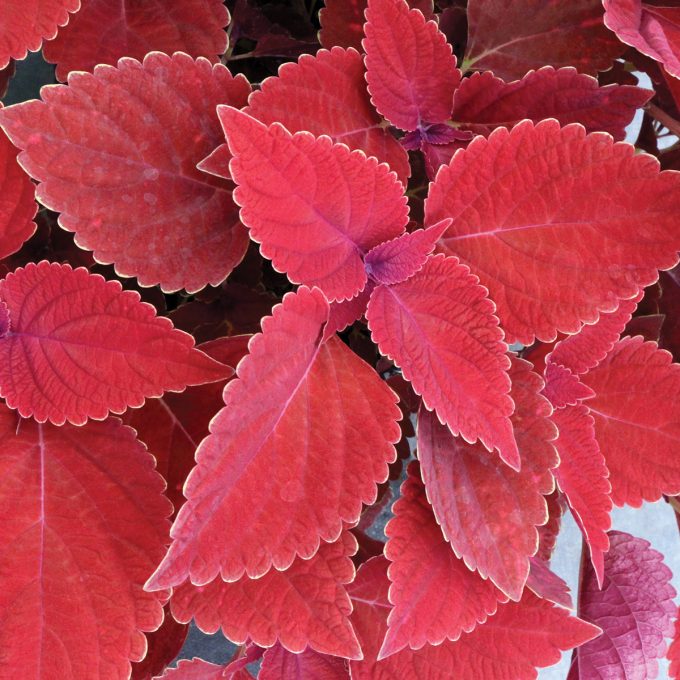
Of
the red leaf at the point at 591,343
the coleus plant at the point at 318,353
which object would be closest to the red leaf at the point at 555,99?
the coleus plant at the point at 318,353

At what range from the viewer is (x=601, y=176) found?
0.44m

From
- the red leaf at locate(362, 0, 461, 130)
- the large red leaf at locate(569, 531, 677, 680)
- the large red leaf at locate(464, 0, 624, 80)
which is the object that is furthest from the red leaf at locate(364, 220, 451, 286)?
the large red leaf at locate(569, 531, 677, 680)

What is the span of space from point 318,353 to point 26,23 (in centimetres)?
25

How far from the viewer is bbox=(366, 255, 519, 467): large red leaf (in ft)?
1.32

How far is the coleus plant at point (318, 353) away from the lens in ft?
1.31

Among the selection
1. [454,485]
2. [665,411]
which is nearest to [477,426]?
[454,485]

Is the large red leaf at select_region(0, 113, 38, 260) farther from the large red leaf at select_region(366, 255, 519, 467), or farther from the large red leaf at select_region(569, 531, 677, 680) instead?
the large red leaf at select_region(569, 531, 677, 680)

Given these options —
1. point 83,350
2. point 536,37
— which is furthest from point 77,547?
point 536,37

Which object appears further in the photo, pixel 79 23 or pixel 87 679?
pixel 79 23

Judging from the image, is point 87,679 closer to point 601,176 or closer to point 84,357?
point 84,357

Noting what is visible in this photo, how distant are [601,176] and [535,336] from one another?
99 mm

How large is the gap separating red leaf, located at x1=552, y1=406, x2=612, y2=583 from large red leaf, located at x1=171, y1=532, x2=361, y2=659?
0.14 meters

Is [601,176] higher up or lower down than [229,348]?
higher up

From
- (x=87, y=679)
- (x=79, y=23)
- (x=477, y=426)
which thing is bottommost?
(x=87, y=679)
